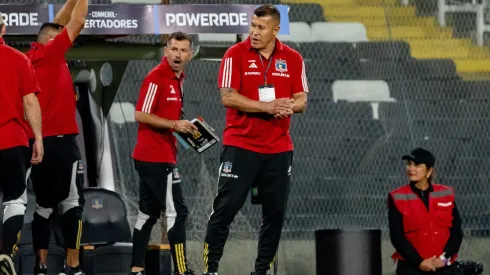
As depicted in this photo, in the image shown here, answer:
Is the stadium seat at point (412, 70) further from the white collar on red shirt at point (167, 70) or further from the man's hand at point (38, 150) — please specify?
the man's hand at point (38, 150)

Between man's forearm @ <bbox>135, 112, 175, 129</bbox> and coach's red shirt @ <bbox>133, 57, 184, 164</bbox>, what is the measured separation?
45mm

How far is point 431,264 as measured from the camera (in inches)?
380

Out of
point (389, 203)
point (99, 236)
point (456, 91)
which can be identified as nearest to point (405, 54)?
point (456, 91)

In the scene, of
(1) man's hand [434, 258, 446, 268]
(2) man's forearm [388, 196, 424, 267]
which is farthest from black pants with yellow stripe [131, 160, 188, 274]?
(1) man's hand [434, 258, 446, 268]

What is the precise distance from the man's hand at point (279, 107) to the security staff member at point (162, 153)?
1.45m

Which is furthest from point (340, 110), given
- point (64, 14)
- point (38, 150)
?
point (38, 150)

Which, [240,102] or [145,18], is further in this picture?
[145,18]

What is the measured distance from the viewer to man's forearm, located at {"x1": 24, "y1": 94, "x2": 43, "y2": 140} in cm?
763

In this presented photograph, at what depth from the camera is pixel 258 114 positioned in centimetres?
806

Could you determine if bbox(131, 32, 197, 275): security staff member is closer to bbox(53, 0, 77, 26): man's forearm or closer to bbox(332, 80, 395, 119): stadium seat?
bbox(53, 0, 77, 26): man's forearm

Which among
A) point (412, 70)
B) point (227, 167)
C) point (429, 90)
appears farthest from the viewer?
point (412, 70)

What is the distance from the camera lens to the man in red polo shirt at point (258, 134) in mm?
8016

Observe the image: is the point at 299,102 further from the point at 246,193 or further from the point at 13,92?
the point at 13,92

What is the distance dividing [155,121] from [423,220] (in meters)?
2.46
